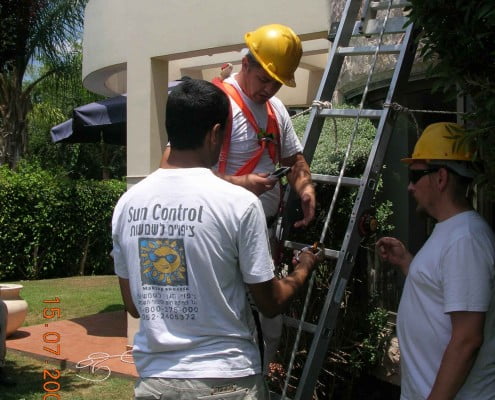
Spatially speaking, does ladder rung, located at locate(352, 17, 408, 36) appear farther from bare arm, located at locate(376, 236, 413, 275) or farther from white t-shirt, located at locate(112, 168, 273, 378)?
white t-shirt, located at locate(112, 168, 273, 378)

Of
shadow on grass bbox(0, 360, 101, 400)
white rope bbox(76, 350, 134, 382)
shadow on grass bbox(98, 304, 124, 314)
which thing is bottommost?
shadow on grass bbox(98, 304, 124, 314)

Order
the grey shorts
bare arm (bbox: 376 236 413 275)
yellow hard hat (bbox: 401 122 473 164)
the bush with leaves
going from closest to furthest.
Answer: the grey shorts
yellow hard hat (bbox: 401 122 473 164)
bare arm (bbox: 376 236 413 275)
the bush with leaves

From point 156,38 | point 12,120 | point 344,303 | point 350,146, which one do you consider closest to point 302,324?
point 350,146

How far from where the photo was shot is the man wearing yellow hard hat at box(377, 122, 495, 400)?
2266 mm

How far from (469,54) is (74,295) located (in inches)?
417

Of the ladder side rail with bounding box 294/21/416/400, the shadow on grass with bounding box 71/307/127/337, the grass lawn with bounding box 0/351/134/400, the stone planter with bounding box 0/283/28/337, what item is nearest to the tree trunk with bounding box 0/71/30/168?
the shadow on grass with bounding box 71/307/127/337

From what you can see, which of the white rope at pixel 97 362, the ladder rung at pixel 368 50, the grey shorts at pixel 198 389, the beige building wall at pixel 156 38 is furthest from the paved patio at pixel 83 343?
the grey shorts at pixel 198 389

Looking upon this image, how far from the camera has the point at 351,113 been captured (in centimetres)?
366

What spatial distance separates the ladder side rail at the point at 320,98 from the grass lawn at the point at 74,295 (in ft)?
22.1

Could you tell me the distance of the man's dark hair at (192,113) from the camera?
236 centimetres

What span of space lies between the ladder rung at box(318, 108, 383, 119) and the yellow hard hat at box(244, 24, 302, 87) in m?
0.48

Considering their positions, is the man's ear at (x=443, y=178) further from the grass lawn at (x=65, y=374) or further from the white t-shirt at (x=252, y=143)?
the grass lawn at (x=65, y=374)

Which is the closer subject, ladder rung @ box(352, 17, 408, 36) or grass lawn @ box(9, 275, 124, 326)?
ladder rung @ box(352, 17, 408, 36)

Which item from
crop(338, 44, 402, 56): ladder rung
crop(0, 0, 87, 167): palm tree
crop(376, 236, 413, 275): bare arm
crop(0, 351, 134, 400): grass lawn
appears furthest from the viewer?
crop(0, 0, 87, 167): palm tree
